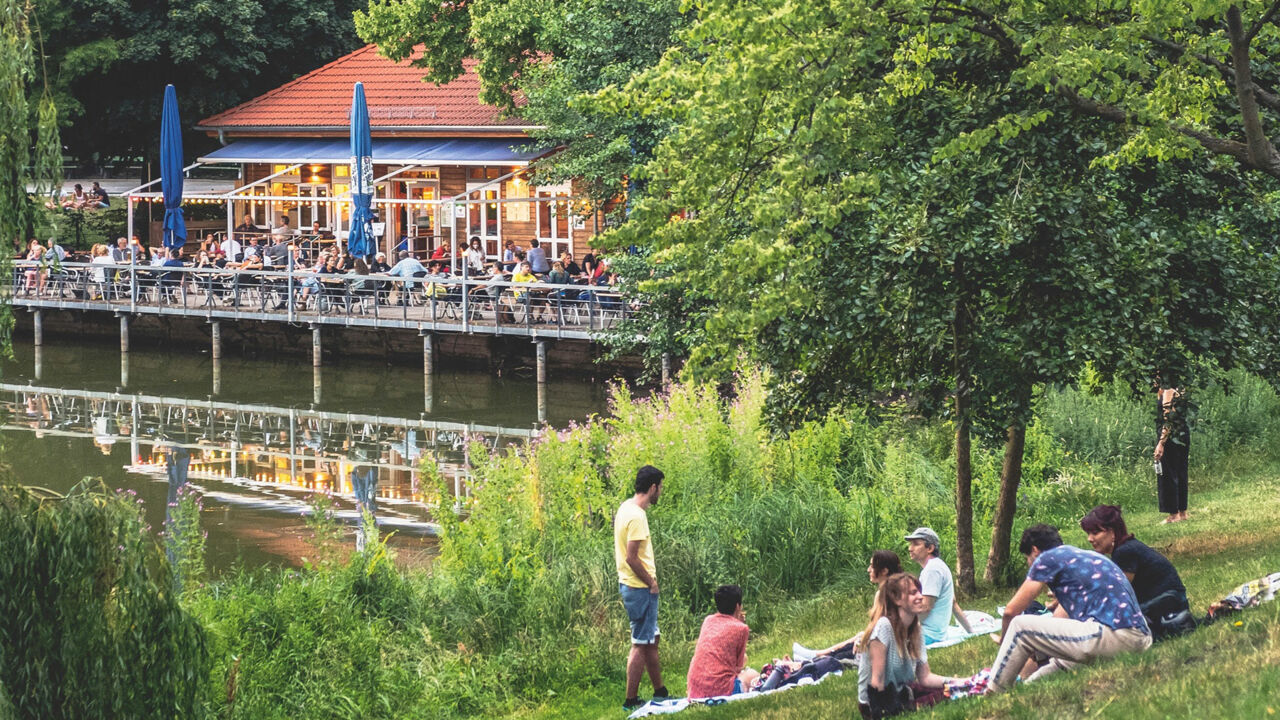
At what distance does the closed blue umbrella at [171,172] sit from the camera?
111 feet

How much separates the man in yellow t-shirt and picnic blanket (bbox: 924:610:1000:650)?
5.97ft

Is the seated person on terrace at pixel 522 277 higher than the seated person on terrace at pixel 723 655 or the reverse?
higher

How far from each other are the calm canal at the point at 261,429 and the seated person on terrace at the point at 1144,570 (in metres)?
10.3

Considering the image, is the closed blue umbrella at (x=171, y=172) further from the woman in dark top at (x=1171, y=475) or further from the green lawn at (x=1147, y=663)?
the woman in dark top at (x=1171, y=475)

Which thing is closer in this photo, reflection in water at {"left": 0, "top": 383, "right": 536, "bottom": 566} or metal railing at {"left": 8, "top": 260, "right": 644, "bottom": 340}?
reflection in water at {"left": 0, "top": 383, "right": 536, "bottom": 566}

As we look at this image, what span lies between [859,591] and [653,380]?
52.5 ft

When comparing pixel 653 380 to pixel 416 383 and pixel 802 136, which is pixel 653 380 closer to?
pixel 416 383

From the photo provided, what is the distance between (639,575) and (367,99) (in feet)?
112

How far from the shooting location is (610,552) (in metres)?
13.8

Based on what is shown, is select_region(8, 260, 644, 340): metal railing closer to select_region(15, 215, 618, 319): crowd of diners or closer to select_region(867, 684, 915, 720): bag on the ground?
select_region(15, 215, 618, 319): crowd of diners

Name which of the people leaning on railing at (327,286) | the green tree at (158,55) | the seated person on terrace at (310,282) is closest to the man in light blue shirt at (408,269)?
the people leaning on railing at (327,286)

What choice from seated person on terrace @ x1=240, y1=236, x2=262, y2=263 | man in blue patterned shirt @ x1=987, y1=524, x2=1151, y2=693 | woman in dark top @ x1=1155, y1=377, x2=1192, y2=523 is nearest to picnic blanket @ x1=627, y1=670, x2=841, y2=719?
man in blue patterned shirt @ x1=987, y1=524, x2=1151, y2=693

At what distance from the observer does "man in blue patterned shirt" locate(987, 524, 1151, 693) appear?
8.05 meters

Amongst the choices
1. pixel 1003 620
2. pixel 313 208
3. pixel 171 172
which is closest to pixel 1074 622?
Answer: pixel 1003 620
